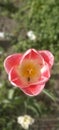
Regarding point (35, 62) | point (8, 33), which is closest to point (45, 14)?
point (8, 33)

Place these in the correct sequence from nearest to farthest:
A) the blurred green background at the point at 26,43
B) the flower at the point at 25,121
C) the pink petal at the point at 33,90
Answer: the pink petal at the point at 33,90, the flower at the point at 25,121, the blurred green background at the point at 26,43

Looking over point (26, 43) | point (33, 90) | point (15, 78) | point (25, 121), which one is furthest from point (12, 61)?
point (26, 43)

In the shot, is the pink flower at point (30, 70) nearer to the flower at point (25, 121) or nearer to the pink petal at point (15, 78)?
the pink petal at point (15, 78)

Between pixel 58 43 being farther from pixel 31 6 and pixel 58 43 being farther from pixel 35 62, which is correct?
pixel 35 62

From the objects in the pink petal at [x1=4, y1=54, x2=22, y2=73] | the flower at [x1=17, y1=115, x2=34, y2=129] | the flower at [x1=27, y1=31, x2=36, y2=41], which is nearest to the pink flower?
the pink petal at [x1=4, y1=54, x2=22, y2=73]

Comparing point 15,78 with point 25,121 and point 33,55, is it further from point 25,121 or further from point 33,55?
point 25,121

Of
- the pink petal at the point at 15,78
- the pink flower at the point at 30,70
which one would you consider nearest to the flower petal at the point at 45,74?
the pink flower at the point at 30,70

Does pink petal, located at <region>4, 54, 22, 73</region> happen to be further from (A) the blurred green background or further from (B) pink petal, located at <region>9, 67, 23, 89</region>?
(A) the blurred green background
